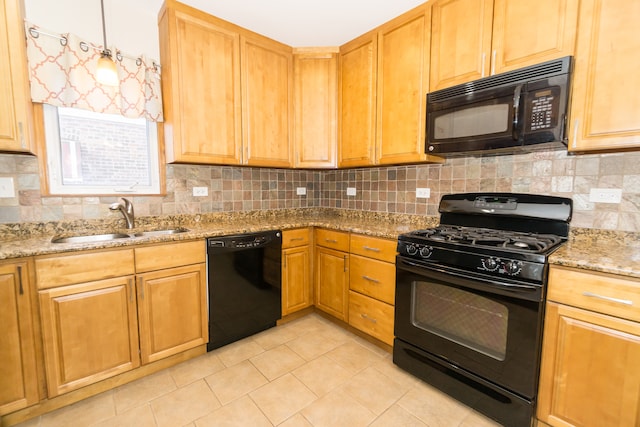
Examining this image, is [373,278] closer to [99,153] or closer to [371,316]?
[371,316]

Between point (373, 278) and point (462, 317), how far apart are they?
0.69 meters

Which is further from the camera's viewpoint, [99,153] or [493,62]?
[99,153]

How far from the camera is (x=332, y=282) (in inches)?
98.3

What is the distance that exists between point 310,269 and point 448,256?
1.36 meters

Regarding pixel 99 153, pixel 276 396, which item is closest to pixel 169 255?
pixel 99 153

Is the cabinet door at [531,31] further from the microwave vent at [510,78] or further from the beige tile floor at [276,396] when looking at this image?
the beige tile floor at [276,396]

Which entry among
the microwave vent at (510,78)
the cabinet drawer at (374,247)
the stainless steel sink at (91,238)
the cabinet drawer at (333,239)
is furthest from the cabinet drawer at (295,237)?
the microwave vent at (510,78)

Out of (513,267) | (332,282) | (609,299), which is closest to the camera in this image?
(609,299)

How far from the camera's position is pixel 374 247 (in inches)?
83.5

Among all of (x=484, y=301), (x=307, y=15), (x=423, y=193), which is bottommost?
(x=484, y=301)

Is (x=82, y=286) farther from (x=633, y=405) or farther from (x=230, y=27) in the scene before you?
(x=633, y=405)

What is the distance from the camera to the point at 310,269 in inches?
104

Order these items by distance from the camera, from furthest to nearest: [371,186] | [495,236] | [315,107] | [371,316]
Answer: [371,186]
[315,107]
[371,316]
[495,236]

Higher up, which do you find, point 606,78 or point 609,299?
point 606,78
